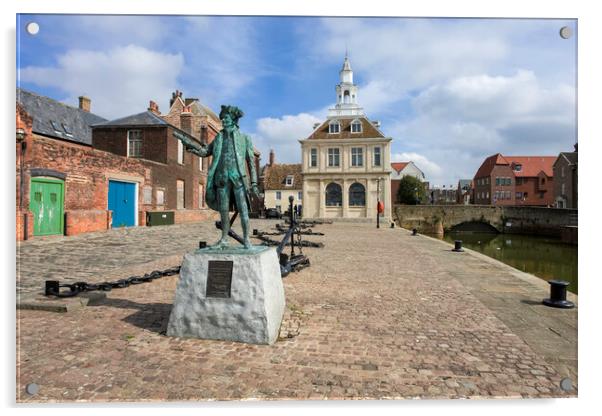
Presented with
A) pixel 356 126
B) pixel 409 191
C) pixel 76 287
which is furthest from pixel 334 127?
pixel 76 287

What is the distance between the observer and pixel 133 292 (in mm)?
6059

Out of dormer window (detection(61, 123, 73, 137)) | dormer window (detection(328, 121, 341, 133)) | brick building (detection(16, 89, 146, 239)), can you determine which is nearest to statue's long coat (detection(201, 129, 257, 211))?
brick building (detection(16, 89, 146, 239))

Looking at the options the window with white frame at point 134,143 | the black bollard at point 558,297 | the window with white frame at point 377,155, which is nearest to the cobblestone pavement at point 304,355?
the black bollard at point 558,297

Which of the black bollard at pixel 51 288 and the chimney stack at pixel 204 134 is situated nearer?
the black bollard at pixel 51 288

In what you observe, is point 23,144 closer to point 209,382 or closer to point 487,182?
point 209,382

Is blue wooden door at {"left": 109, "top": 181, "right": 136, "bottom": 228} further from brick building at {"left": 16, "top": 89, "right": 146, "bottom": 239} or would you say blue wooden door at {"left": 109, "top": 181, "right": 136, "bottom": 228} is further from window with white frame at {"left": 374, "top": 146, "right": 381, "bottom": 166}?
window with white frame at {"left": 374, "top": 146, "right": 381, "bottom": 166}

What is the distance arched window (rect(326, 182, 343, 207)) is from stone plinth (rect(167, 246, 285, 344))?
35.5 meters

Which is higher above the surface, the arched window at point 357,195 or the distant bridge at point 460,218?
the arched window at point 357,195

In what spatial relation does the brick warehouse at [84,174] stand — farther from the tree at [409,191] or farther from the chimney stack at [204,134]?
the tree at [409,191]

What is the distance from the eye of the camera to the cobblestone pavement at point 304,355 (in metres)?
2.93

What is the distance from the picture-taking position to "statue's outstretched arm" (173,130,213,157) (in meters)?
3.94

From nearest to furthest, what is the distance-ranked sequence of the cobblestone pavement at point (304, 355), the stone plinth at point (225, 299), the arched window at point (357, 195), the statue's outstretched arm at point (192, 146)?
the cobblestone pavement at point (304, 355) < the stone plinth at point (225, 299) < the statue's outstretched arm at point (192, 146) < the arched window at point (357, 195)

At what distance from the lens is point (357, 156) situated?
38.6 m

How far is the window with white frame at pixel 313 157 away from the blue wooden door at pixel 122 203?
21143 millimetres
